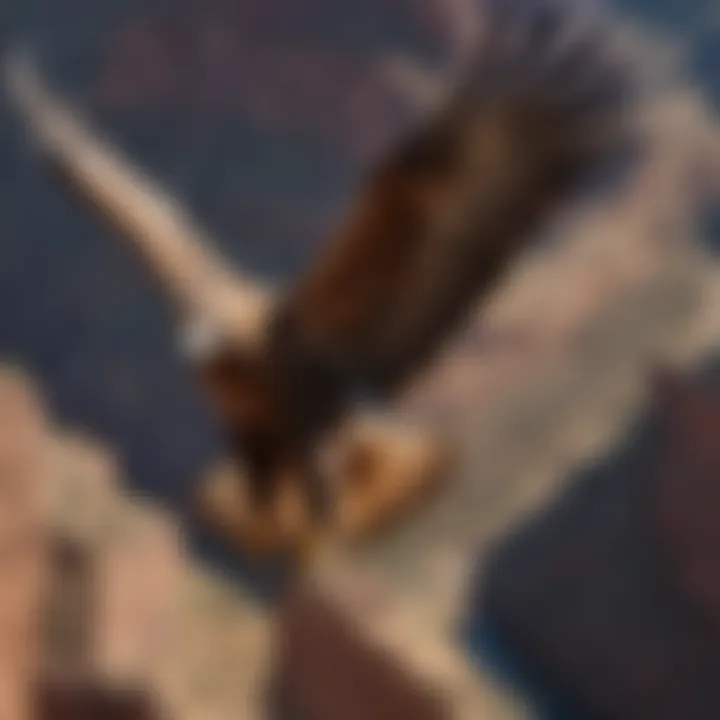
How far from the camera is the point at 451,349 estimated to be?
2.37ft

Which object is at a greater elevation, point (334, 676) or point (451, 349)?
point (451, 349)

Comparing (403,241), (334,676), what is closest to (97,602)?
(334,676)

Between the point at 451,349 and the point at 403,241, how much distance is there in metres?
0.19

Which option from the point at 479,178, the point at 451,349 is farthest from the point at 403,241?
the point at 451,349

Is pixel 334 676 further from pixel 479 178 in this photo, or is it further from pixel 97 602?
pixel 479 178

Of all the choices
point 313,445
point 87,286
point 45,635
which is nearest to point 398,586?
point 313,445

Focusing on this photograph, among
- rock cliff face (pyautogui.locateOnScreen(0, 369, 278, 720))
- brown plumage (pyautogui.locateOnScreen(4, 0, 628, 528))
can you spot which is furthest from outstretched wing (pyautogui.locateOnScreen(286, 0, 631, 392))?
rock cliff face (pyautogui.locateOnScreen(0, 369, 278, 720))

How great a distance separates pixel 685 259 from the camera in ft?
2.42

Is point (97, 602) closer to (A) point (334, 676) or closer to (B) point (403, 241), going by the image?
(A) point (334, 676)

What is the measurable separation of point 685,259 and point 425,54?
20 cm

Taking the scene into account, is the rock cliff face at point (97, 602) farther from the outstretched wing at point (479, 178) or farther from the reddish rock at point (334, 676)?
the outstretched wing at point (479, 178)

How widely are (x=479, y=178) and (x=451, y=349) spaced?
0.21 metres

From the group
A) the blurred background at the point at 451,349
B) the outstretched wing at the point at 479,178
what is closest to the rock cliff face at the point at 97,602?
the blurred background at the point at 451,349

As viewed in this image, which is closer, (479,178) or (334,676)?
(479,178)
